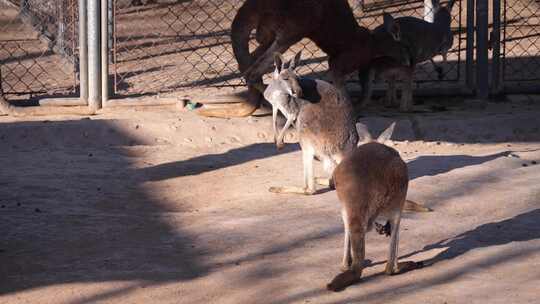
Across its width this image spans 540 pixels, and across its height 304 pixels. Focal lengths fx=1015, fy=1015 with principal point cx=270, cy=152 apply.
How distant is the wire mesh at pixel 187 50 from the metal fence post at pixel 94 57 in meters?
0.29

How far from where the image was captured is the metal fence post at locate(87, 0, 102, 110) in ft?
28.9

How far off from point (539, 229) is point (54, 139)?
13.5 feet

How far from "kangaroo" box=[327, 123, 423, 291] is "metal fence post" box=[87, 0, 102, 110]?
4.72 m

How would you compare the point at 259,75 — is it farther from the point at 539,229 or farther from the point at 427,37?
the point at 539,229

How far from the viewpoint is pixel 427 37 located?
A: 30.6 ft

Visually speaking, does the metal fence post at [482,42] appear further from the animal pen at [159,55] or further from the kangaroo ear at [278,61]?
the kangaroo ear at [278,61]

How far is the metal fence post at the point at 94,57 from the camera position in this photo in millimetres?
8820

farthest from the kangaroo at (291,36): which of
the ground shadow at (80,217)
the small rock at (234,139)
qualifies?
the ground shadow at (80,217)

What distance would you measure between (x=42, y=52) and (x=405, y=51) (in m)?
4.43

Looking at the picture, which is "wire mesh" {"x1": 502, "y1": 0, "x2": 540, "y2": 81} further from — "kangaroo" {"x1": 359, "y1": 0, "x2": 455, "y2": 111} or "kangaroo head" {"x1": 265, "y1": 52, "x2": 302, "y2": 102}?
"kangaroo head" {"x1": 265, "y1": 52, "x2": 302, "y2": 102}

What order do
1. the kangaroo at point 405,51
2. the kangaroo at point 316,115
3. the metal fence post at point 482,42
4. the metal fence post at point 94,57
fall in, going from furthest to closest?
the metal fence post at point 482,42
the kangaroo at point 405,51
the metal fence post at point 94,57
the kangaroo at point 316,115

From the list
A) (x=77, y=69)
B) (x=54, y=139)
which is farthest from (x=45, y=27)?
(x=54, y=139)

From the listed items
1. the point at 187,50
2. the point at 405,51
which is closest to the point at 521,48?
the point at 405,51

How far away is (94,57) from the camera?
8867 mm
